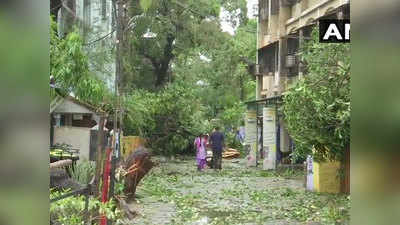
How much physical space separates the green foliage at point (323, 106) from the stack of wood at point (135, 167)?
2767 millimetres

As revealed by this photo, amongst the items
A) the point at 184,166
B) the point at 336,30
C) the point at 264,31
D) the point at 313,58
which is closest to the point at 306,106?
the point at 313,58

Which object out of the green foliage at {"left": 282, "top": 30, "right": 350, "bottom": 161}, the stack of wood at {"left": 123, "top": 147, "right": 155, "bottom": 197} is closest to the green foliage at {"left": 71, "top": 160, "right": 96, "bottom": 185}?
the stack of wood at {"left": 123, "top": 147, "right": 155, "bottom": 197}

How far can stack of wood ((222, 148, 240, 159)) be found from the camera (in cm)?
2206

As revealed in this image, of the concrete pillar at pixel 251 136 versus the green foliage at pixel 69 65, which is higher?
the green foliage at pixel 69 65

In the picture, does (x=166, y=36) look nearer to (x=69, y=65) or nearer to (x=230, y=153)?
(x=230, y=153)

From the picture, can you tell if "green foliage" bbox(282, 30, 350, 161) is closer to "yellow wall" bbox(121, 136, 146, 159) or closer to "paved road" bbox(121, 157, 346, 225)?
"paved road" bbox(121, 157, 346, 225)

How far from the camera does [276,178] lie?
14.3m

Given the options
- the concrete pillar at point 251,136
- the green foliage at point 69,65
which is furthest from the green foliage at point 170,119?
the green foliage at point 69,65

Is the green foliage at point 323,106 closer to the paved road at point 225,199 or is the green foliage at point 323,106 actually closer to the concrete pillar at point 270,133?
the paved road at point 225,199

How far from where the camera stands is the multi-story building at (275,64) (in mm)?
15211

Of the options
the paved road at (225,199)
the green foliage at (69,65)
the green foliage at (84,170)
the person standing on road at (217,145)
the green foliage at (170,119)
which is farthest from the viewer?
the green foliage at (170,119)

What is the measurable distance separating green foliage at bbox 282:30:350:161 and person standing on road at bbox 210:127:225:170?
306 inches
